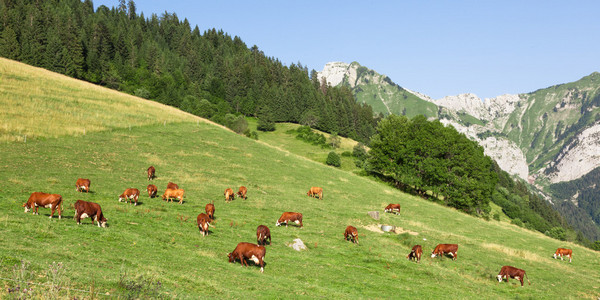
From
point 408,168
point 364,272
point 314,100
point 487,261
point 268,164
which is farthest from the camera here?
point 314,100

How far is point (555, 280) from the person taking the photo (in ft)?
82.1

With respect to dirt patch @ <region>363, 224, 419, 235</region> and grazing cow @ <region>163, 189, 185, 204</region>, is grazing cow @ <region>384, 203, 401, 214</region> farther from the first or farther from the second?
grazing cow @ <region>163, 189, 185, 204</region>

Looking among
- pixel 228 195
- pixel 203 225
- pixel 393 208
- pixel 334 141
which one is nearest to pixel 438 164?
pixel 393 208

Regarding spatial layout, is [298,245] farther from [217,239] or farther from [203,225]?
[203,225]

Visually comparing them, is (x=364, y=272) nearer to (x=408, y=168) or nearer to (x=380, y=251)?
(x=380, y=251)

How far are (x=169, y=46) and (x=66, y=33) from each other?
6714cm

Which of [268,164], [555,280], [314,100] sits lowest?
[555,280]

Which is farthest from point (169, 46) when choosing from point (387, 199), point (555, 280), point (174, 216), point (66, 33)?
point (555, 280)

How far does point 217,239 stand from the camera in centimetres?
2072

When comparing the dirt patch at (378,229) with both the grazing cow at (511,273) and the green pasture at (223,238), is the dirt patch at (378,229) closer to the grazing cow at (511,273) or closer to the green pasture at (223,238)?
the green pasture at (223,238)

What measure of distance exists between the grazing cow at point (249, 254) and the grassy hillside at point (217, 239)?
678 mm

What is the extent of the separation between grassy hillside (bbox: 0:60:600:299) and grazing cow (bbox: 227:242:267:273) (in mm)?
678

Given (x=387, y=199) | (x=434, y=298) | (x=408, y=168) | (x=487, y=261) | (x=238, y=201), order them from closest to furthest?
(x=434, y=298) < (x=487, y=261) < (x=238, y=201) < (x=387, y=199) < (x=408, y=168)

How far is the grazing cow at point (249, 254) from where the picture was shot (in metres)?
16.9
